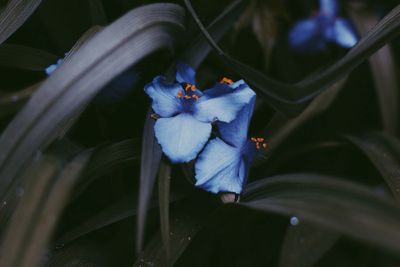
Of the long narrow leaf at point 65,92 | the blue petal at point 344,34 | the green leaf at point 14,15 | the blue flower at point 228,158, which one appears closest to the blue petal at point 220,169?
the blue flower at point 228,158

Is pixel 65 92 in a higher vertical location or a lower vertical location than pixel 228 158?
higher

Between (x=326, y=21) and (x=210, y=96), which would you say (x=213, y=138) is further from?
(x=326, y=21)

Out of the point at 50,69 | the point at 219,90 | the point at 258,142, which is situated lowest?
the point at 258,142

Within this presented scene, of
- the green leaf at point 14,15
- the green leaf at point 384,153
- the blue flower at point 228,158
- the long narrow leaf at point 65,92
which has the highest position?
the green leaf at point 14,15

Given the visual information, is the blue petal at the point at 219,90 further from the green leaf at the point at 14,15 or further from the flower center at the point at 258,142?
→ the green leaf at the point at 14,15

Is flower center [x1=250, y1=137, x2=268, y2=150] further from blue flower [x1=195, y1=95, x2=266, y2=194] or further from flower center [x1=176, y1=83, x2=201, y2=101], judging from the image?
flower center [x1=176, y1=83, x2=201, y2=101]

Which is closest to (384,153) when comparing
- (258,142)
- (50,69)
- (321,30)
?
(258,142)

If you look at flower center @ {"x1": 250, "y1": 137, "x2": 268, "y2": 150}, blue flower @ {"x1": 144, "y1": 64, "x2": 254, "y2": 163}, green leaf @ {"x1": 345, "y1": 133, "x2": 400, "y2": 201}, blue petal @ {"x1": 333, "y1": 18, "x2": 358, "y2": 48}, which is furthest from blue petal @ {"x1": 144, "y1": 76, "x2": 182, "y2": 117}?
blue petal @ {"x1": 333, "y1": 18, "x2": 358, "y2": 48}

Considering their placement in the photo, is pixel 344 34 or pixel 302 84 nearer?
pixel 302 84

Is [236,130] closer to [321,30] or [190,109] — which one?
[190,109]
